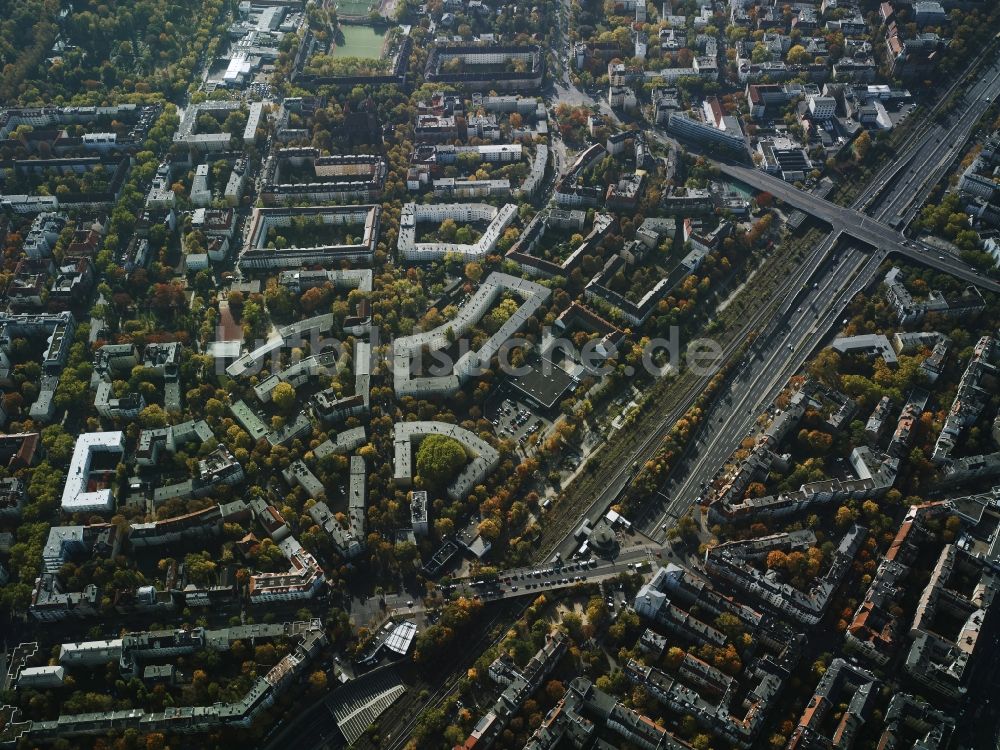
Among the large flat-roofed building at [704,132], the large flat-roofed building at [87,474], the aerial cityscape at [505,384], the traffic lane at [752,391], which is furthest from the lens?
the large flat-roofed building at [704,132]

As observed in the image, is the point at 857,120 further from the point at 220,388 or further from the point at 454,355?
the point at 220,388

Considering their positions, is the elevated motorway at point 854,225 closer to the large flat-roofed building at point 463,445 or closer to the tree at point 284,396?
the large flat-roofed building at point 463,445

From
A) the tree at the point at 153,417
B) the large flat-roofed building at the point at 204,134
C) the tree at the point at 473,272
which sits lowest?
the tree at the point at 153,417

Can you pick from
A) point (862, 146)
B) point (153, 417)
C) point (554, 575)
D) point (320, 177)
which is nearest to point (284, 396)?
point (153, 417)

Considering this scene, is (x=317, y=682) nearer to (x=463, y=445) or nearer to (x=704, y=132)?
(x=463, y=445)

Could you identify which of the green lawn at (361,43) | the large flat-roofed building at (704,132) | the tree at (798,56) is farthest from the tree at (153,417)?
the tree at (798,56)

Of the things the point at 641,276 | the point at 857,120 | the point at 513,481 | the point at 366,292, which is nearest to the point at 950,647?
the point at 513,481
